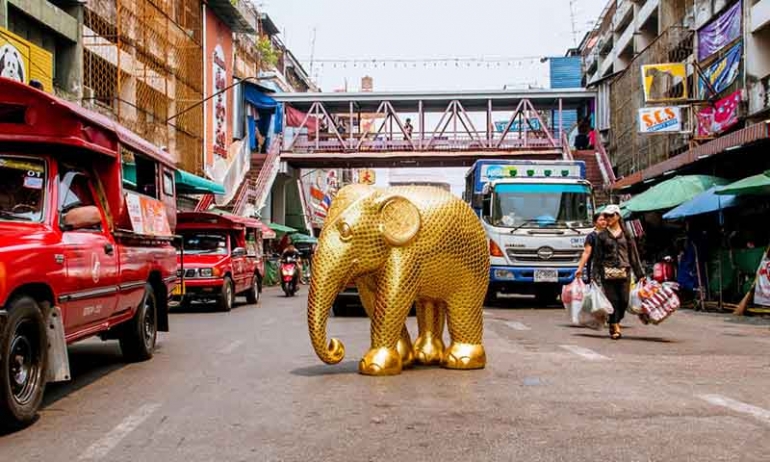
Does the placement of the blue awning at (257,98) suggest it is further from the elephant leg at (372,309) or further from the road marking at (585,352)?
the elephant leg at (372,309)

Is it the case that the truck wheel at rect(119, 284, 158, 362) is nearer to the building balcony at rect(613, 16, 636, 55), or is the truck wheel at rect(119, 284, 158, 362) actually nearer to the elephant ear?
the elephant ear

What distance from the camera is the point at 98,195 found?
25.5 feet

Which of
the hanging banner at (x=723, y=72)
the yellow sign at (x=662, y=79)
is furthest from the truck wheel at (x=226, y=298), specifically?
the hanging banner at (x=723, y=72)

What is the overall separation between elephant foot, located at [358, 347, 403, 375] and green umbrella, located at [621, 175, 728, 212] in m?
13.3

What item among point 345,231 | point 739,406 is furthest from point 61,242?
point 739,406

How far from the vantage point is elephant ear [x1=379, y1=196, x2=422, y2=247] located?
728 cm

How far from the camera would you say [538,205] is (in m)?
18.0

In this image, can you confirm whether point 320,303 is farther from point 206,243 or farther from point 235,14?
point 235,14

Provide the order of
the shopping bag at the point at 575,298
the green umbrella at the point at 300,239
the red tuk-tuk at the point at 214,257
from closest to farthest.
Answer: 1. the shopping bag at the point at 575,298
2. the red tuk-tuk at the point at 214,257
3. the green umbrella at the point at 300,239

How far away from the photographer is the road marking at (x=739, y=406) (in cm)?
559

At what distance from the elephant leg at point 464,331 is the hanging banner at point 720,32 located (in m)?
19.8

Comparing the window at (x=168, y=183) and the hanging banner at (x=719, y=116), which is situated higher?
the hanging banner at (x=719, y=116)

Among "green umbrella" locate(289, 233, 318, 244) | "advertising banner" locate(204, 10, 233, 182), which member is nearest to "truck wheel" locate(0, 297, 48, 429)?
"advertising banner" locate(204, 10, 233, 182)

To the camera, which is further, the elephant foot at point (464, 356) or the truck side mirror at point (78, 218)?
the elephant foot at point (464, 356)
